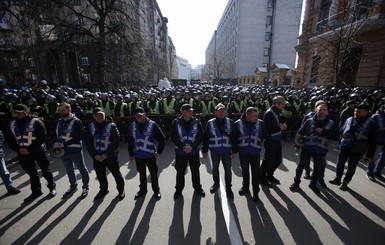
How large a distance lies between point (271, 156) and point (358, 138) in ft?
6.16

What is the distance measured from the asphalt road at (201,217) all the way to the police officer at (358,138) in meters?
0.77

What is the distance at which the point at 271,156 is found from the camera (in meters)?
4.54

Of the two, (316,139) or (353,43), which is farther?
(353,43)

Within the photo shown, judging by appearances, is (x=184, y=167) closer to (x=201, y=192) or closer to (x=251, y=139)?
(x=201, y=192)

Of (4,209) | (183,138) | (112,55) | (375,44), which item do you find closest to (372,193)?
(183,138)

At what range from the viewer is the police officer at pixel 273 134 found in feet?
14.2

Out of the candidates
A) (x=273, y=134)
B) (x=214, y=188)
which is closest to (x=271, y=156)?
(x=273, y=134)

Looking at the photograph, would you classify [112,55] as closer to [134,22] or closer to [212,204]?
[134,22]

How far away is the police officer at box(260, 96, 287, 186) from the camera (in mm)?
4328

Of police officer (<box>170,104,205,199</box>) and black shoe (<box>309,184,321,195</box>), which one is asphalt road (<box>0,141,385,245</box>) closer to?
black shoe (<box>309,184,321,195</box>)

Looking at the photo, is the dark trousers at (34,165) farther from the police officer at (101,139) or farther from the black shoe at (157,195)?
the black shoe at (157,195)

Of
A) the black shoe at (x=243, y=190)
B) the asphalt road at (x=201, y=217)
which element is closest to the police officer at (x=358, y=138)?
the asphalt road at (x=201, y=217)

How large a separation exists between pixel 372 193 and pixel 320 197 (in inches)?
50.5

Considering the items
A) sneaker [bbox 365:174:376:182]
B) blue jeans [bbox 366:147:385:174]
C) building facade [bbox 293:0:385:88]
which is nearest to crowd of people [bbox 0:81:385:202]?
blue jeans [bbox 366:147:385:174]
